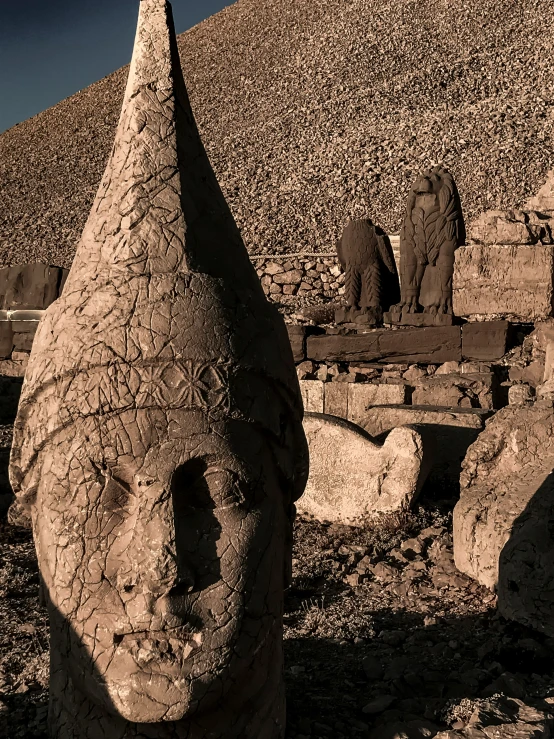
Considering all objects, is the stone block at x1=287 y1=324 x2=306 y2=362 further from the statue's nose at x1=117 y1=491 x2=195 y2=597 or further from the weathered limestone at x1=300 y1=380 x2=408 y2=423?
the statue's nose at x1=117 y1=491 x2=195 y2=597

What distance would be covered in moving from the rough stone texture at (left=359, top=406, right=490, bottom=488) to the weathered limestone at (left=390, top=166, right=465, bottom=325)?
12.1 ft

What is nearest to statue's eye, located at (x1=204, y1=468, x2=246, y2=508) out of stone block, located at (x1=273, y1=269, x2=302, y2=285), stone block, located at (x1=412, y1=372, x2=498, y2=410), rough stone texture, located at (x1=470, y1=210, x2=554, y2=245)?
stone block, located at (x1=412, y1=372, x2=498, y2=410)

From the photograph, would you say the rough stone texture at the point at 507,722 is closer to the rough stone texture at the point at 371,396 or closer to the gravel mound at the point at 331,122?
the rough stone texture at the point at 371,396

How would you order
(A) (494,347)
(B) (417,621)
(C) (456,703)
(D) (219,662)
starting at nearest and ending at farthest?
(D) (219,662) → (C) (456,703) → (B) (417,621) → (A) (494,347)

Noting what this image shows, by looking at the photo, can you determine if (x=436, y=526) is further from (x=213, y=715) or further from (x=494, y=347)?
(x=494, y=347)

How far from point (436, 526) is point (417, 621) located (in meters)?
1.35

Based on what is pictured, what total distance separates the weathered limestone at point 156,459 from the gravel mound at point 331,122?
22.2 meters

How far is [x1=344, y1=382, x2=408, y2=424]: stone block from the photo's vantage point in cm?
899

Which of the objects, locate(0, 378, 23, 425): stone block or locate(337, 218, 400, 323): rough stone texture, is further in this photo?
locate(337, 218, 400, 323): rough stone texture

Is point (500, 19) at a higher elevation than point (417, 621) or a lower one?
higher

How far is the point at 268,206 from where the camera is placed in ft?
95.3

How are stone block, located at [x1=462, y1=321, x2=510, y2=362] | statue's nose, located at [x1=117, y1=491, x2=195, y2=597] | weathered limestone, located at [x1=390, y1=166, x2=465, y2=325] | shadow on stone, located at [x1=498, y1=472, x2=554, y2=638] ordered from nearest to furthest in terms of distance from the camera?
statue's nose, located at [x1=117, y1=491, x2=195, y2=597] < shadow on stone, located at [x1=498, y1=472, x2=554, y2=638] < stone block, located at [x1=462, y1=321, x2=510, y2=362] < weathered limestone, located at [x1=390, y1=166, x2=465, y2=325]

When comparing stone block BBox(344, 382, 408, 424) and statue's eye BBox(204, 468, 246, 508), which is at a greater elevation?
statue's eye BBox(204, 468, 246, 508)

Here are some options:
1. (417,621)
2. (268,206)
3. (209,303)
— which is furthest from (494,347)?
(268,206)
